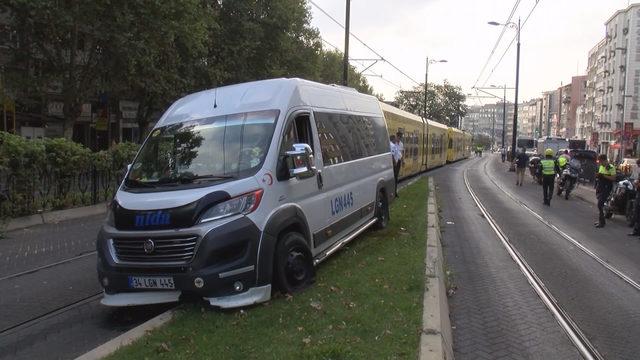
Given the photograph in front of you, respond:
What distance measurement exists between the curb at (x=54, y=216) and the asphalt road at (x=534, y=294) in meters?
8.28

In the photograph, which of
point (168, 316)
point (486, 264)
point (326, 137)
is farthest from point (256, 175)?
point (486, 264)

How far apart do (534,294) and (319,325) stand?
10.6 ft

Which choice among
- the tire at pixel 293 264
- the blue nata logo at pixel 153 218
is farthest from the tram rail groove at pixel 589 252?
the blue nata logo at pixel 153 218

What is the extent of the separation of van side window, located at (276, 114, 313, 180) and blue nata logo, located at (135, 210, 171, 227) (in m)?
1.24

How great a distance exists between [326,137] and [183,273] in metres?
3.00

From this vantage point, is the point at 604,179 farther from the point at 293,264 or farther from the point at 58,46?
the point at 58,46

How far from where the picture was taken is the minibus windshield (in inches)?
231

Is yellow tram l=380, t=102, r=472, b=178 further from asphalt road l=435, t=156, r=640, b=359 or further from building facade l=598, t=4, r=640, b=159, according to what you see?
building facade l=598, t=4, r=640, b=159

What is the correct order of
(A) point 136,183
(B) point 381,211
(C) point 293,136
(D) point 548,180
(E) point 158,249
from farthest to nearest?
1. (D) point 548,180
2. (B) point 381,211
3. (C) point 293,136
4. (A) point 136,183
5. (E) point 158,249

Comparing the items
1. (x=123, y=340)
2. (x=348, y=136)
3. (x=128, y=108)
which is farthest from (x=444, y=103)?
Answer: (x=123, y=340)

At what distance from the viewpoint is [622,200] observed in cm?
1369

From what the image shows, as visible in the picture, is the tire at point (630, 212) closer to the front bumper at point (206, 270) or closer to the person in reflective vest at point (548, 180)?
the person in reflective vest at point (548, 180)

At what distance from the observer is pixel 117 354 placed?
437cm

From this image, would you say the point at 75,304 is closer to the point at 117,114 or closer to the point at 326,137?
the point at 326,137
